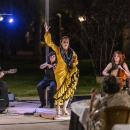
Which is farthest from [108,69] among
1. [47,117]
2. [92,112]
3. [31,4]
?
[31,4]

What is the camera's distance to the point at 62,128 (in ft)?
37.4

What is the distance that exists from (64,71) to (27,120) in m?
1.38

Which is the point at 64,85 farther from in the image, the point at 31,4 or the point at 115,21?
the point at 31,4

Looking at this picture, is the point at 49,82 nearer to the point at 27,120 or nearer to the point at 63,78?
the point at 63,78

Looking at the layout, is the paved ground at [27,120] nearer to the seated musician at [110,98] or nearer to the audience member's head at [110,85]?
the seated musician at [110,98]

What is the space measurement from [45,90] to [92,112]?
23.4 feet

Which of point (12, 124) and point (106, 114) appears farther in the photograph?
point (12, 124)

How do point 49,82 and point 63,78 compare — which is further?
point 49,82

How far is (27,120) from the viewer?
1261 centimetres

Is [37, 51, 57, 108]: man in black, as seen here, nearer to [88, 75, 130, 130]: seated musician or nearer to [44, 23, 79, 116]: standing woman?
[44, 23, 79, 116]: standing woman

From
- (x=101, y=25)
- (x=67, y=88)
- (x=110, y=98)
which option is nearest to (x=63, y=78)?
(x=67, y=88)

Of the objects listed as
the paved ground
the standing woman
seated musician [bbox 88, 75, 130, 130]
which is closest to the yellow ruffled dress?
the standing woman

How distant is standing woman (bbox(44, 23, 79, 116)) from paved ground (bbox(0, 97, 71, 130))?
0.52m

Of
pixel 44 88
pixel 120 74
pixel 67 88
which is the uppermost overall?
pixel 120 74
